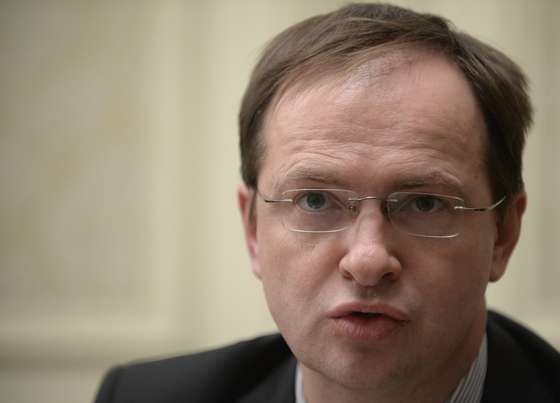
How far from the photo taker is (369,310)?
1.40m

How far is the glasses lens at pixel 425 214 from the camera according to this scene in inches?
57.9

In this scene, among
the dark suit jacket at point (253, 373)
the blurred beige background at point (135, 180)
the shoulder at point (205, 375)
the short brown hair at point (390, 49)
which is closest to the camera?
the short brown hair at point (390, 49)

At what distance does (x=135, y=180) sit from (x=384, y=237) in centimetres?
232

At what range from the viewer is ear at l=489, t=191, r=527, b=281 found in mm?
1688

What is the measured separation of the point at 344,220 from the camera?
4.92 feet

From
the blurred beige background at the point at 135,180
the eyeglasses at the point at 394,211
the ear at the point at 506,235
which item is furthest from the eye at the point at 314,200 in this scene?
the blurred beige background at the point at 135,180

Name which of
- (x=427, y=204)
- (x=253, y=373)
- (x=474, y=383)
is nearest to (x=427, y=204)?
(x=427, y=204)

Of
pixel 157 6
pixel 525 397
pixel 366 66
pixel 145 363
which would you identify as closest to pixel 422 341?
pixel 525 397

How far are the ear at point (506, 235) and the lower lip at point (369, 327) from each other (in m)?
0.40

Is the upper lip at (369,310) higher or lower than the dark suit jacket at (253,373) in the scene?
higher

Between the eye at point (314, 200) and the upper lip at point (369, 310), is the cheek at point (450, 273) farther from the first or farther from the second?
the eye at point (314, 200)

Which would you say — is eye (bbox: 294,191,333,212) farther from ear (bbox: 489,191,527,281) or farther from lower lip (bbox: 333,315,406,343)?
ear (bbox: 489,191,527,281)

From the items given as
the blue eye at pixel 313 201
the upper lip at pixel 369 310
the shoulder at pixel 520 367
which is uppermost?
the blue eye at pixel 313 201

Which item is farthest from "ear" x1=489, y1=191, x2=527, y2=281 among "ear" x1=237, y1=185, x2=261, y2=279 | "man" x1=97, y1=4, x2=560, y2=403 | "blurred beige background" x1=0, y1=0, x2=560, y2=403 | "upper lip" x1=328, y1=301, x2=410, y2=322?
"blurred beige background" x1=0, y1=0, x2=560, y2=403
